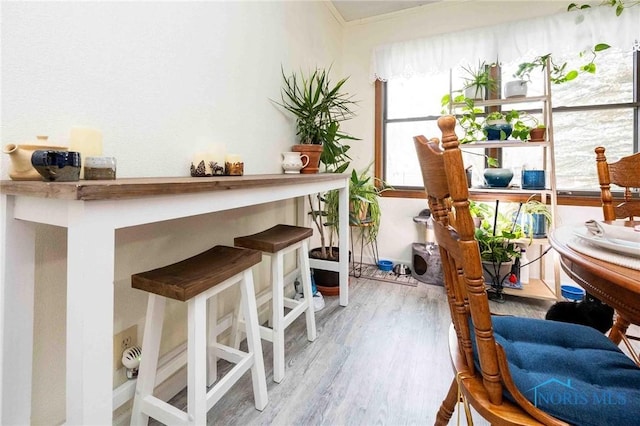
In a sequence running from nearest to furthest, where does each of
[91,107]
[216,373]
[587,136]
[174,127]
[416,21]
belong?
[91,107]
[174,127]
[216,373]
[587,136]
[416,21]

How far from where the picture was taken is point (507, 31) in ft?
8.30

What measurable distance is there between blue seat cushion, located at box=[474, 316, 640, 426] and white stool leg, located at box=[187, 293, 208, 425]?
828 mm

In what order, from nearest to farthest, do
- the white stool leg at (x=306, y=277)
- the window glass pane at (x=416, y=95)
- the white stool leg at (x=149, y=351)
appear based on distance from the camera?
A: the white stool leg at (x=149, y=351)
the white stool leg at (x=306, y=277)
the window glass pane at (x=416, y=95)

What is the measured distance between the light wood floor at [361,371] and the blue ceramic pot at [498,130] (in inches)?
53.0

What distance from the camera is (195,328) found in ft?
3.00

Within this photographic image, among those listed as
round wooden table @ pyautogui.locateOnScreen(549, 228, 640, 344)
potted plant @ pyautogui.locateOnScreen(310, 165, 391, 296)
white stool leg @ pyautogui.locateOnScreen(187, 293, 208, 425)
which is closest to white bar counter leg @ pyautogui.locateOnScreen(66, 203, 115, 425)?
white stool leg @ pyautogui.locateOnScreen(187, 293, 208, 425)

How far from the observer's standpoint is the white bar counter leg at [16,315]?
76 centimetres

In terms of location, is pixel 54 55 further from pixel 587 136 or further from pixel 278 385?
pixel 587 136

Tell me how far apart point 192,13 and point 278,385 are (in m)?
1.71

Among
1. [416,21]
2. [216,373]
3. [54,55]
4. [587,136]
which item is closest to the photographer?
[54,55]

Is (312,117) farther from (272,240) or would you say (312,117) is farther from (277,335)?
(277,335)

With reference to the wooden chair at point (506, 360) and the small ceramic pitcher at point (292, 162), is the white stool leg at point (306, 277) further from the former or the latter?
the wooden chair at point (506, 360)

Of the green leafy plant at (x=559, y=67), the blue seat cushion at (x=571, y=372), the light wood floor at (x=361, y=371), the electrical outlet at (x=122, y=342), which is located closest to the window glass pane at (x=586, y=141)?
the green leafy plant at (x=559, y=67)


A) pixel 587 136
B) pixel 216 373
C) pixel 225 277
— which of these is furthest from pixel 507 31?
pixel 216 373
